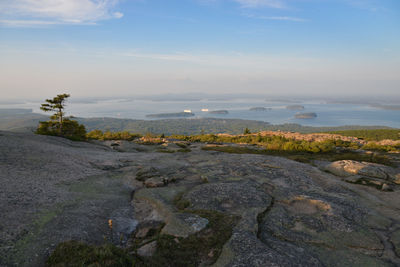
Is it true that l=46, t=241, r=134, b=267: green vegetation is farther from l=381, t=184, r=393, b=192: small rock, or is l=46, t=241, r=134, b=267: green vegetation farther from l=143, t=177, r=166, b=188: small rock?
l=381, t=184, r=393, b=192: small rock

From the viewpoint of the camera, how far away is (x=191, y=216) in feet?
29.4

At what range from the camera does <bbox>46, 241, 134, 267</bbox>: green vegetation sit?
5.62 m

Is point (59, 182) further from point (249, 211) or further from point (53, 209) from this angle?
point (249, 211)

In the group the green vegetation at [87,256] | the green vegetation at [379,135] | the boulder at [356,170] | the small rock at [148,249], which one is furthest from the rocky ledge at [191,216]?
Answer: the green vegetation at [379,135]

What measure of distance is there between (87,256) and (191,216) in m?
4.17

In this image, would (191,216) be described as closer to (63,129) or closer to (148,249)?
(148,249)

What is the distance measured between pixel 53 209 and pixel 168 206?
4680 mm

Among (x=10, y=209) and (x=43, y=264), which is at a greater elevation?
(x=10, y=209)

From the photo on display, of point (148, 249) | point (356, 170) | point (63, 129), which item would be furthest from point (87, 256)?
point (63, 129)

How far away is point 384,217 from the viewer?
10.1 meters

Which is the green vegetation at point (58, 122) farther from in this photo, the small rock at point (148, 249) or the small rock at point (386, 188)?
the small rock at point (386, 188)

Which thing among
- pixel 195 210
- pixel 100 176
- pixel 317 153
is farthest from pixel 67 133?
pixel 317 153

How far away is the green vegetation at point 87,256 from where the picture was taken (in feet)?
18.4

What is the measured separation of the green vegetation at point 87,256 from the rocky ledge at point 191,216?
1.40 ft
